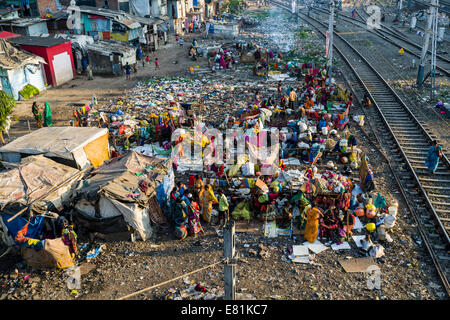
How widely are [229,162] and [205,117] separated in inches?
199

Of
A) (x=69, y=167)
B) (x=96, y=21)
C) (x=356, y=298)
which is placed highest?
(x=96, y=21)

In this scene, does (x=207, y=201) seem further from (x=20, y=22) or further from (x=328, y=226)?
(x=20, y=22)

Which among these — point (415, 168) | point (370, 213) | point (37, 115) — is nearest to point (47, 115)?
point (37, 115)

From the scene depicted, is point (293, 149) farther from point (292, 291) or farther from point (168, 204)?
point (292, 291)

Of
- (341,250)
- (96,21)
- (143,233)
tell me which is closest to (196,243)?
(143,233)

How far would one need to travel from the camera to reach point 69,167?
1100 cm

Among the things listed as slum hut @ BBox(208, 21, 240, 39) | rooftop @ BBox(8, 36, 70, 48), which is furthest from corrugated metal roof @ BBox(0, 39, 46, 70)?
slum hut @ BBox(208, 21, 240, 39)

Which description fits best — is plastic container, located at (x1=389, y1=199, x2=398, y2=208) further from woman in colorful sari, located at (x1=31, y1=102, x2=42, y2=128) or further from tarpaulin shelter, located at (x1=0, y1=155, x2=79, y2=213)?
woman in colorful sari, located at (x1=31, y1=102, x2=42, y2=128)

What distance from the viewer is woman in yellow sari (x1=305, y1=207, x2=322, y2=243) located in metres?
9.27

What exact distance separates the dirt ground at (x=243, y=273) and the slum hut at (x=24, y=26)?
2200 centimetres

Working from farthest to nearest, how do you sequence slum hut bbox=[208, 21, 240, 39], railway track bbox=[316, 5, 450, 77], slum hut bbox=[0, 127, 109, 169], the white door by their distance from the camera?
1. slum hut bbox=[208, 21, 240, 39]
2. railway track bbox=[316, 5, 450, 77]
3. the white door
4. slum hut bbox=[0, 127, 109, 169]

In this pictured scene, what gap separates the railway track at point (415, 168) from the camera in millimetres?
9555

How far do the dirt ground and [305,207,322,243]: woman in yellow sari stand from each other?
0.30 metres

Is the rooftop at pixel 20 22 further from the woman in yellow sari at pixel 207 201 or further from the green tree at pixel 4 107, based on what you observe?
the woman in yellow sari at pixel 207 201
